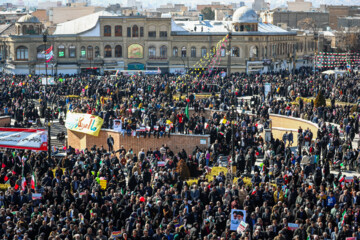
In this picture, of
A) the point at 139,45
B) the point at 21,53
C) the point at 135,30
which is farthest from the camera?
the point at 139,45

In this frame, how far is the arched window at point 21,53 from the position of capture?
7456 centimetres

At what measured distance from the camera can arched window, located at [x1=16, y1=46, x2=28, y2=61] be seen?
74.6 meters

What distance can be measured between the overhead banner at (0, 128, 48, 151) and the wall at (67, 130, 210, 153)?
10.1m

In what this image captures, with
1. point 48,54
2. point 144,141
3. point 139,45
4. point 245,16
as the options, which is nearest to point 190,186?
point 144,141

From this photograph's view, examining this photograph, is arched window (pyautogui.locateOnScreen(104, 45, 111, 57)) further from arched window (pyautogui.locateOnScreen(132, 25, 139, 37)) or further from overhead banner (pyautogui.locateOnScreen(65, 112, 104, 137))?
overhead banner (pyautogui.locateOnScreen(65, 112, 104, 137))

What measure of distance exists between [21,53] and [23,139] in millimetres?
52570

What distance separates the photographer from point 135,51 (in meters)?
77.6

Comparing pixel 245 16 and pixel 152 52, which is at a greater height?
pixel 245 16

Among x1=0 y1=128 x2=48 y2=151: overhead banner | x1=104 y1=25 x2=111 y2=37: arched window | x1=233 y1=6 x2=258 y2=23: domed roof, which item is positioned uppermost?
x1=233 y1=6 x2=258 y2=23: domed roof

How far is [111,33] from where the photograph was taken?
7719 centimetres

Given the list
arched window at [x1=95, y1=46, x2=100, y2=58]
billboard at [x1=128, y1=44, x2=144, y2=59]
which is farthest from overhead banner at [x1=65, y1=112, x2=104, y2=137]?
billboard at [x1=128, y1=44, x2=144, y2=59]

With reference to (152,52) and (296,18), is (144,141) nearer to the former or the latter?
(152,52)

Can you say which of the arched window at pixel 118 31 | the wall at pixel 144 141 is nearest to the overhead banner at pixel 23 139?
the wall at pixel 144 141

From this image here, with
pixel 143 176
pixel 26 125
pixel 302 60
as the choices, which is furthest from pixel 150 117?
pixel 302 60
